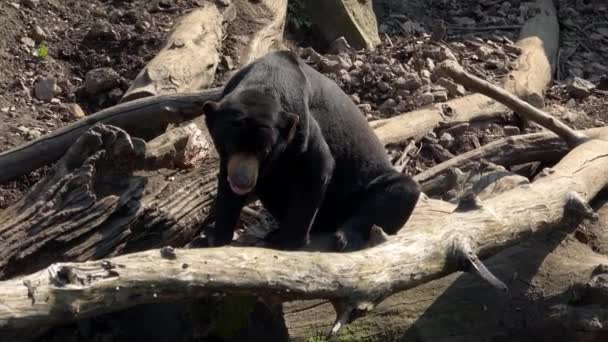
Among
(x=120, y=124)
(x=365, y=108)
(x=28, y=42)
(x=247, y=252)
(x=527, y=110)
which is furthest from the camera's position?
(x=365, y=108)

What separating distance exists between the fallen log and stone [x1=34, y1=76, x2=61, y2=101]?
2.03 metres

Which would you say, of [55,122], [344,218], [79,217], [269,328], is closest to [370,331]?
[269,328]

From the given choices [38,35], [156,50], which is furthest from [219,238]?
[38,35]

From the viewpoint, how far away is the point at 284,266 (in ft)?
14.4

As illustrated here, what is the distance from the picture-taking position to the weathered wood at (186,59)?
23.6 feet

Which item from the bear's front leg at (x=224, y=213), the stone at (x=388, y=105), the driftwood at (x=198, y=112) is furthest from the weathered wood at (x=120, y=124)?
the stone at (x=388, y=105)

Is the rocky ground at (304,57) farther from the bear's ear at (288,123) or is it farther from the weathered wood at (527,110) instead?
the bear's ear at (288,123)

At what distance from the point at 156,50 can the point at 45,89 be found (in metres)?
1.05

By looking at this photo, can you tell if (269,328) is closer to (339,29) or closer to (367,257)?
(367,257)

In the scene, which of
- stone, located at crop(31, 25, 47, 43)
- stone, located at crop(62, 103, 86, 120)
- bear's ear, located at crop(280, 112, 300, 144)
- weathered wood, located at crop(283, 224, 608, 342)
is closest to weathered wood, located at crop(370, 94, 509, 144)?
weathered wood, located at crop(283, 224, 608, 342)

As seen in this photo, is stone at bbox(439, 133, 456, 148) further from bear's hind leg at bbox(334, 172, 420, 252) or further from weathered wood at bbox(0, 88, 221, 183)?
weathered wood at bbox(0, 88, 221, 183)

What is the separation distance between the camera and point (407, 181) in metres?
6.00

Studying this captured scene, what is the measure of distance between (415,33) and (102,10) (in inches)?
139

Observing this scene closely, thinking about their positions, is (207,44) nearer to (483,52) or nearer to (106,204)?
(106,204)
